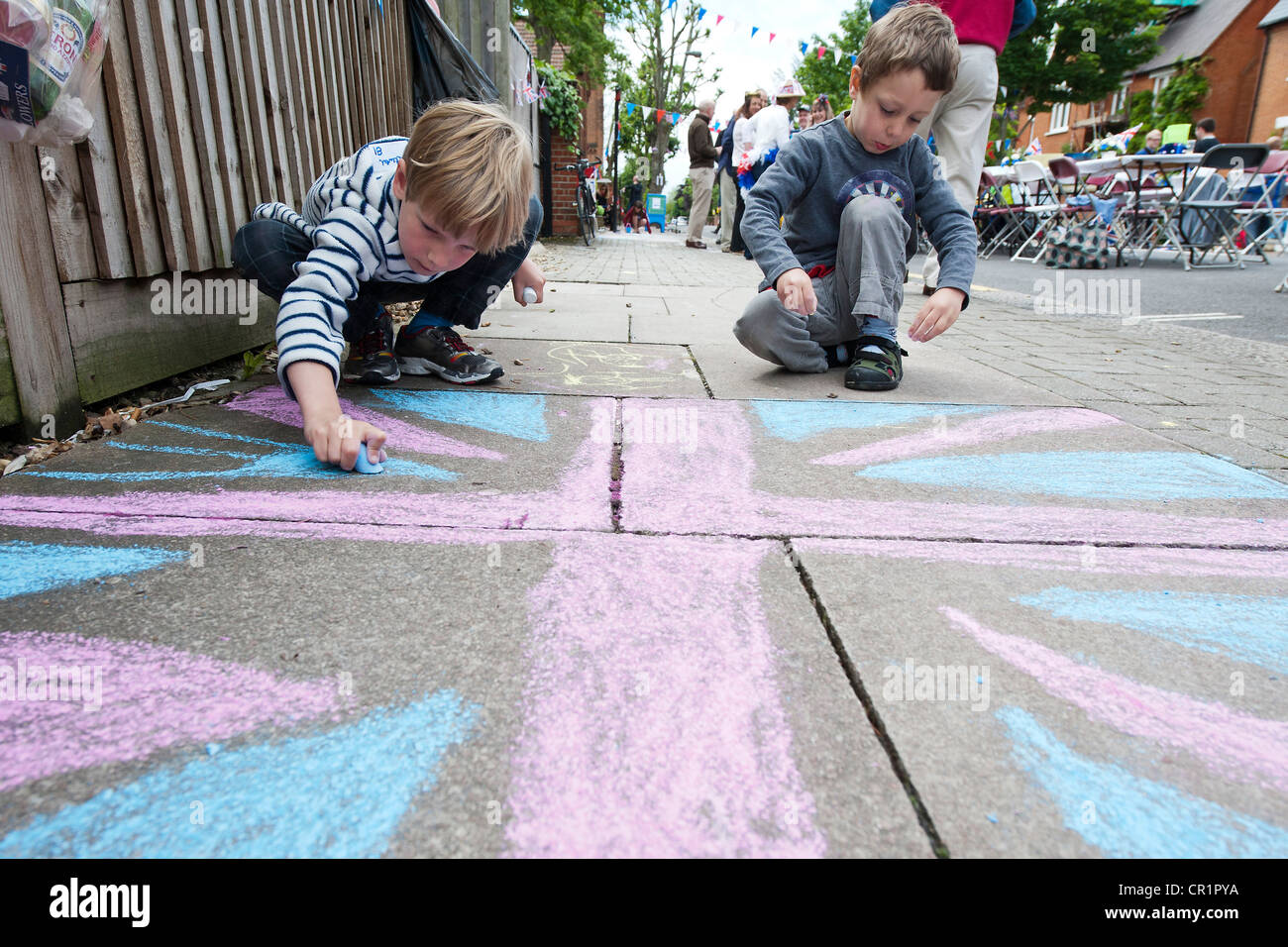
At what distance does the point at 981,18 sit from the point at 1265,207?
878 centimetres

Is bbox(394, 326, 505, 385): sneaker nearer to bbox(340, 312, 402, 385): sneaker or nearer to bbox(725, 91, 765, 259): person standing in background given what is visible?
bbox(340, 312, 402, 385): sneaker

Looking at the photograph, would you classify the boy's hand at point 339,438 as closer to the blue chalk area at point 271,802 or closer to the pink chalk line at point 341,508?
the pink chalk line at point 341,508

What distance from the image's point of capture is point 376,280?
91.2 inches

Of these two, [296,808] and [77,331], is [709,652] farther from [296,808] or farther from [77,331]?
[77,331]

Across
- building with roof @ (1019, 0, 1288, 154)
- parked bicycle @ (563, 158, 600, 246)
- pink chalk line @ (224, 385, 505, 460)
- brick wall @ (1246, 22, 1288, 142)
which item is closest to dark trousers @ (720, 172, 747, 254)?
parked bicycle @ (563, 158, 600, 246)

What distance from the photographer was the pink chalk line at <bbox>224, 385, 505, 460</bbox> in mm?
1918

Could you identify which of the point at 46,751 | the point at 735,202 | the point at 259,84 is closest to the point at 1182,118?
the point at 735,202

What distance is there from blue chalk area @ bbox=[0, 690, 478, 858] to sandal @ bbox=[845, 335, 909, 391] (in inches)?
82.4

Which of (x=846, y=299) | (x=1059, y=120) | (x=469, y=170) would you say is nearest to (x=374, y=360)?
(x=469, y=170)

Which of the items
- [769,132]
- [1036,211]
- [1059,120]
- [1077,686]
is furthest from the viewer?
[1059,120]

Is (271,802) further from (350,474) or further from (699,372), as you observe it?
(699,372)

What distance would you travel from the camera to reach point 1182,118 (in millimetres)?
26141

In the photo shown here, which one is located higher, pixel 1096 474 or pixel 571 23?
pixel 571 23

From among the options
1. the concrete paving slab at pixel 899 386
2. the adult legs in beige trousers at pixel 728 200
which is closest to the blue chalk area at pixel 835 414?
the concrete paving slab at pixel 899 386
